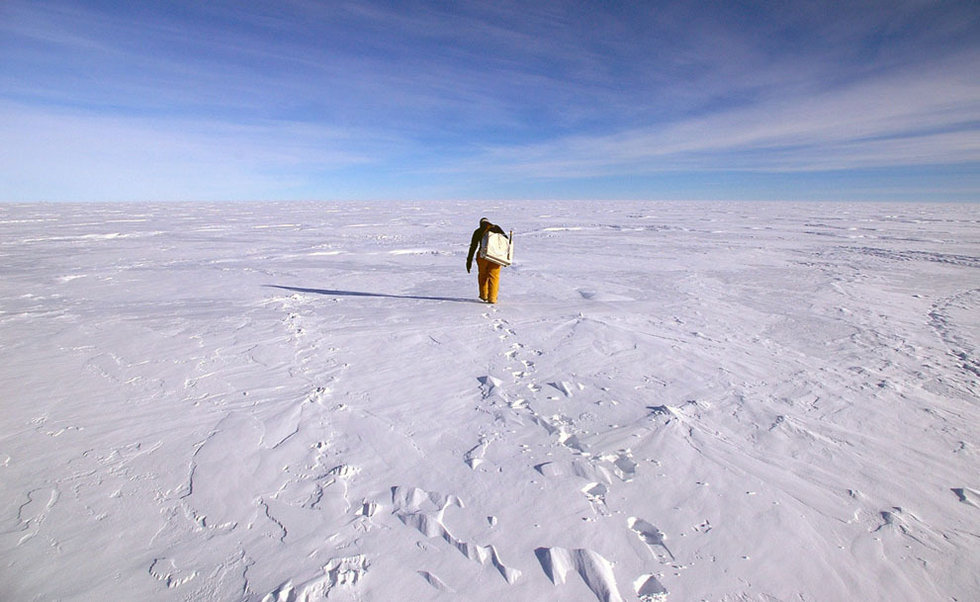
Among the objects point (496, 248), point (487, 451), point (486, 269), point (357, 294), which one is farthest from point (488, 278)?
point (487, 451)

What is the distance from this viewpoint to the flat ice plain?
192 cm

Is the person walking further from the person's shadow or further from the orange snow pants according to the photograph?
the person's shadow

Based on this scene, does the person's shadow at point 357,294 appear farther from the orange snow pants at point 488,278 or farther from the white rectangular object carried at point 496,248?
the white rectangular object carried at point 496,248

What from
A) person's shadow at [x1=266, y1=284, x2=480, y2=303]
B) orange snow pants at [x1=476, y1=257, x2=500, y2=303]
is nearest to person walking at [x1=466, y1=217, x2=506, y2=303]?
orange snow pants at [x1=476, y1=257, x2=500, y2=303]

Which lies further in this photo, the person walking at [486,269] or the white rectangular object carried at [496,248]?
the person walking at [486,269]

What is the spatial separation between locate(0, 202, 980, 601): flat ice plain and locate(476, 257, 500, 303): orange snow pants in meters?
0.36

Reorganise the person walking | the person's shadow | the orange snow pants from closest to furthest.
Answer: the person walking, the orange snow pants, the person's shadow

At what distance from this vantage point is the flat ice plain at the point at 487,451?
6.29 feet

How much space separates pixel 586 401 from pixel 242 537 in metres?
2.43

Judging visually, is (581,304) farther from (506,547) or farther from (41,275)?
(41,275)

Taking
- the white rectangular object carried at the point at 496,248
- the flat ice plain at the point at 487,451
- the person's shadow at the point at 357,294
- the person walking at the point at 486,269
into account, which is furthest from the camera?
the person's shadow at the point at 357,294

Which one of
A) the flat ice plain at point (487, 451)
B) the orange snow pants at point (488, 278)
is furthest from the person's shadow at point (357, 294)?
the flat ice plain at point (487, 451)

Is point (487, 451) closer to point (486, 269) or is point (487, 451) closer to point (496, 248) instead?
point (496, 248)

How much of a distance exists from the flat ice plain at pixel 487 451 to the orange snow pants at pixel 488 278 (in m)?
0.36
